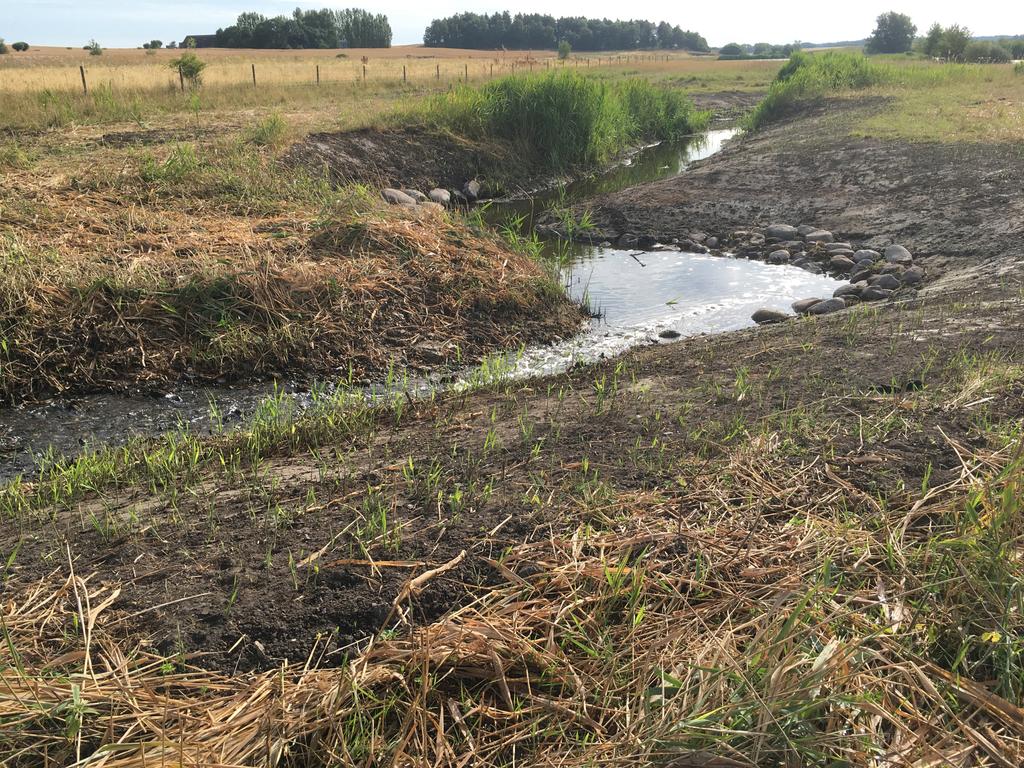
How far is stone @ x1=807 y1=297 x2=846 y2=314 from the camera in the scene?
26.3ft

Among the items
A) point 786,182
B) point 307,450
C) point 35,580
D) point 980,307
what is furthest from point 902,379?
point 786,182

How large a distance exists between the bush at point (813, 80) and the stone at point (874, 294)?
14.8m

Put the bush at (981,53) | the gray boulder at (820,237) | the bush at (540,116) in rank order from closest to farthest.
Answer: the gray boulder at (820,237) → the bush at (540,116) → the bush at (981,53)

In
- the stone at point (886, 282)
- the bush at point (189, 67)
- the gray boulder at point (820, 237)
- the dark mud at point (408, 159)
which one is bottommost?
the stone at point (886, 282)

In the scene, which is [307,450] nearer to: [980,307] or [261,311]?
[261,311]

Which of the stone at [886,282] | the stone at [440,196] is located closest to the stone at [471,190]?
the stone at [440,196]

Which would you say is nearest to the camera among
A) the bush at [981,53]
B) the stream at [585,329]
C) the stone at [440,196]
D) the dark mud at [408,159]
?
the stream at [585,329]

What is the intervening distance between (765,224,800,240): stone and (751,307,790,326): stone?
3.40 meters

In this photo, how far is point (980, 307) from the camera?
647 centimetres

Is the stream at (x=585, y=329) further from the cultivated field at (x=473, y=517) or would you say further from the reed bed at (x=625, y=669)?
the reed bed at (x=625, y=669)

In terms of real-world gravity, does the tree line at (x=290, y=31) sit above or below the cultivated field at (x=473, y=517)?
above

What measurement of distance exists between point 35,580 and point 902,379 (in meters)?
4.68

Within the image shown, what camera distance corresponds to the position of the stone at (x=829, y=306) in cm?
803

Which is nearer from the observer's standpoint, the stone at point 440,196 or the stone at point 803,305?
the stone at point 803,305
